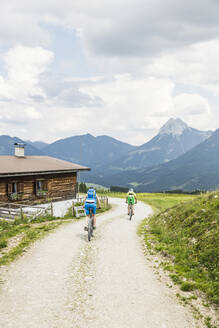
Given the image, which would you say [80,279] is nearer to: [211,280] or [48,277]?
[48,277]

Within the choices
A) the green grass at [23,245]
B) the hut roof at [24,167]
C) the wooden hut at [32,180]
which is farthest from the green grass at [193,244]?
the wooden hut at [32,180]

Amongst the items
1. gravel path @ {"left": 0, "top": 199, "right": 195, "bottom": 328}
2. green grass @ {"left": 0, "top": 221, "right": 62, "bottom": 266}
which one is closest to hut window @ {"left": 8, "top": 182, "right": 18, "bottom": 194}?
green grass @ {"left": 0, "top": 221, "right": 62, "bottom": 266}

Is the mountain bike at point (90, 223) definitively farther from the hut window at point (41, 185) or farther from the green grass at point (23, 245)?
the hut window at point (41, 185)

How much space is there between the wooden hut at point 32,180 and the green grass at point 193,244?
58.8 feet

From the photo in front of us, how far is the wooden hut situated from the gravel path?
18356mm

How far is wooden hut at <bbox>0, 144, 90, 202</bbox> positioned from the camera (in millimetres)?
28641

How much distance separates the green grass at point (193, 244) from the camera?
26.7ft

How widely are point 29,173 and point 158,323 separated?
25.9 meters

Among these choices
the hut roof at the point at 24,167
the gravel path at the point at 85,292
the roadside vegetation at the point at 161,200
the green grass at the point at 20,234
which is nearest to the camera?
the gravel path at the point at 85,292

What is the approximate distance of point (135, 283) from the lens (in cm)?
823

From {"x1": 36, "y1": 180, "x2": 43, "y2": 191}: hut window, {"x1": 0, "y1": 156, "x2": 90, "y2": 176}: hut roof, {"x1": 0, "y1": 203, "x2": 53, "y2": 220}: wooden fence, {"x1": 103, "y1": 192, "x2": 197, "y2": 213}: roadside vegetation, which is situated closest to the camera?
{"x1": 0, "y1": 203, "x2": 53, "y2": 220}: wooden fence

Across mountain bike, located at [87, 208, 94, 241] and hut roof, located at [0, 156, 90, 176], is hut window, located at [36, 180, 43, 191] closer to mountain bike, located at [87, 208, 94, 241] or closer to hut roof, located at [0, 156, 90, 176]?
hut roof, located at [0, 156, 90, 176]

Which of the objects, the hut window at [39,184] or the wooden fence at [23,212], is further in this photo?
the hut window at [39,184]

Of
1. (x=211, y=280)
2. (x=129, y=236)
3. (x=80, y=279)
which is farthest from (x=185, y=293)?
(x=129, y=236)
